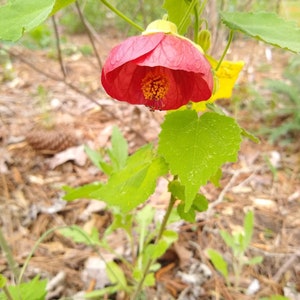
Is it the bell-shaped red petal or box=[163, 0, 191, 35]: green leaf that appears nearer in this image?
the bell-shaped red petal

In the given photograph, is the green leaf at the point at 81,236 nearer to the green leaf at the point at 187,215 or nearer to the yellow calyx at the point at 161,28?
the green leaf at the point at 187,215

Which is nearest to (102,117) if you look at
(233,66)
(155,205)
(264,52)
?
(155,205)

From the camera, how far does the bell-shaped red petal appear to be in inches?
23.9

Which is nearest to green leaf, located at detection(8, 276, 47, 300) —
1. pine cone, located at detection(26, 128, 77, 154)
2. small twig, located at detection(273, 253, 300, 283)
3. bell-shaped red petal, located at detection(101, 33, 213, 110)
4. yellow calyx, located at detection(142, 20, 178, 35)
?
bell-shaped red petal, located at detection(101, 33, 213, 110)

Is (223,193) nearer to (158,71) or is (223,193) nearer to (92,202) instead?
(92,202)

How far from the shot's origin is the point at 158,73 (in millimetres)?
748

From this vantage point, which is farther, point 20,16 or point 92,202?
point 92,202

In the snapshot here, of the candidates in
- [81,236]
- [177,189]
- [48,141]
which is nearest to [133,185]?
[177,189]

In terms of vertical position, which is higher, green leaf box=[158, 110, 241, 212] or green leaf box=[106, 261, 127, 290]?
green leaf box=[158, 110, 241, 212]

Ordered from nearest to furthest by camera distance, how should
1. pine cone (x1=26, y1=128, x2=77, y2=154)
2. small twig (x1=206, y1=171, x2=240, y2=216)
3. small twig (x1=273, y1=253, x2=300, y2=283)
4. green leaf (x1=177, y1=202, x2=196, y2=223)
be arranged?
green leaf (x1=177, y1=202, x2=196, y2=223) → small twig (x1=273, y1=253, x2=300, y2=283) → small twig (x1=206, y1=171, x2=240, y2=216) → pine cone (x1=26, y1=128, x2=77, y2=154)

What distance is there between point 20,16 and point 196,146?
1.28ft

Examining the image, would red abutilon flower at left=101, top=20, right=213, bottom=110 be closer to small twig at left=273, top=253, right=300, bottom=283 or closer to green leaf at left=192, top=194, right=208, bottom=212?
Answer: green leaf at left=192, top=194, right=208, bottom=212

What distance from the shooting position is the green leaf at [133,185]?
0.79 meters

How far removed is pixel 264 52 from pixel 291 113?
1.70 m
